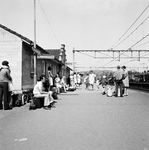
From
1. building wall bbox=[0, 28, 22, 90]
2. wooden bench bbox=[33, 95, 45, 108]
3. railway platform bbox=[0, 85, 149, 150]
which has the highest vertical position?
building wall bbox=[0, 28, 22, 90]

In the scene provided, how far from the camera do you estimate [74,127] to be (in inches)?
207

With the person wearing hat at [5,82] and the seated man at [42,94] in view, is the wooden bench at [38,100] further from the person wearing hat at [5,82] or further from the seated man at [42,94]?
the person wearing hat at [5,82]

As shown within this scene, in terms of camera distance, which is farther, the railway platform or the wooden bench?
the wooden bench

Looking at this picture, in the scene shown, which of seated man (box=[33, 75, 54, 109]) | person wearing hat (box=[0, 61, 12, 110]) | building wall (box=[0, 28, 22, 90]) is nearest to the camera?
person wearing hat (box=[0, 61, 12, 110])

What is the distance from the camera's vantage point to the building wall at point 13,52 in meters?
13.9

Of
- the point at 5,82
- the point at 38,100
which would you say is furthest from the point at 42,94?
the point at 5,82

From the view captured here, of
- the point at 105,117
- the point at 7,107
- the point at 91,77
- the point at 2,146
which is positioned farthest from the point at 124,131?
the point at 91,77

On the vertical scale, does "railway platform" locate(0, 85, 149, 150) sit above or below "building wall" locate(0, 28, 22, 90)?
below

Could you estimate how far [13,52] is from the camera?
46.2ft

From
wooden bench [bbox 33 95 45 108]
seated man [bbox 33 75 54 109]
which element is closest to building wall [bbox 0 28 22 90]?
wooden bench [bbox 33 95 45 108]

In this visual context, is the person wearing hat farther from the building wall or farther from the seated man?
the building wall

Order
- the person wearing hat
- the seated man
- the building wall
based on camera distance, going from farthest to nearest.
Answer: the building wall, the seated man, the person wearing hat

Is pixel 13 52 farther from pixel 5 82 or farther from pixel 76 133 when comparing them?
pixel 76 133

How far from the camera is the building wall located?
13.9 m
